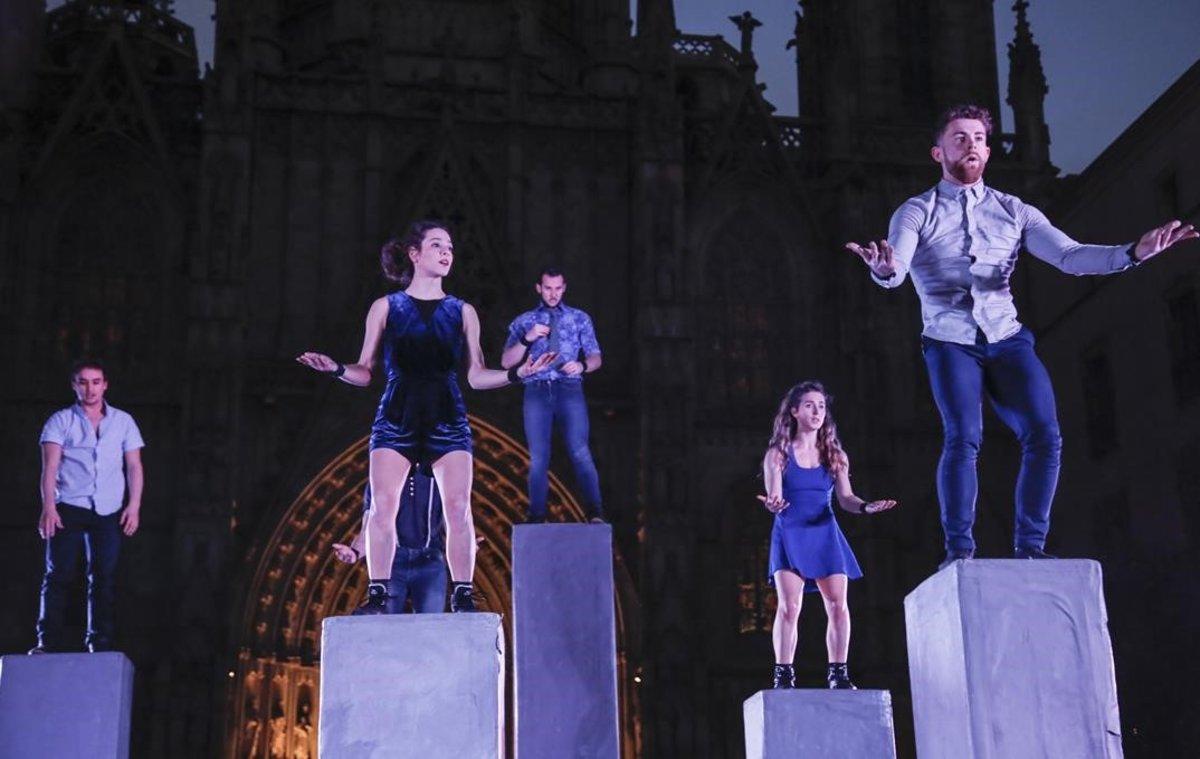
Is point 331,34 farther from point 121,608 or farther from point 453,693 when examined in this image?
point 453,693

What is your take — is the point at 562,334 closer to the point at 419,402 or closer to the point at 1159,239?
the point at 419,402

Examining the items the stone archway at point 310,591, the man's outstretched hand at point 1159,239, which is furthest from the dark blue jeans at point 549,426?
the stone archway at point 310,591

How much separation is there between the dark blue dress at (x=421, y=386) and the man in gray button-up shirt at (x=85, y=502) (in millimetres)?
2782

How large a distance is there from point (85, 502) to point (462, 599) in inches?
138

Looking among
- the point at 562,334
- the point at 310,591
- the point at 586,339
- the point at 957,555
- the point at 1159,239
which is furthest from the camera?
the point at 310,591

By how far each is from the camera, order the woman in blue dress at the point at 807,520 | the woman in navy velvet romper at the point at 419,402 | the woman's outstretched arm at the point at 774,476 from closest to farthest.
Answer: the woman in navy velvet romper at the point at 419,402 < the woman in blue dress at the point at 807,520 < the woman's outstretched arm at the point at 774,476

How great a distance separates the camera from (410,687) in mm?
7168

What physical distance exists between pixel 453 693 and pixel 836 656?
3149 millimetres

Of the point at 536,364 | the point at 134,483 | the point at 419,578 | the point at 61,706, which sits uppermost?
the point at 536,364

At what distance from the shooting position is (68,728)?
8977 millimetres

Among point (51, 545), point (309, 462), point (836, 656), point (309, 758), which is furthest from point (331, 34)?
point (836, 656)

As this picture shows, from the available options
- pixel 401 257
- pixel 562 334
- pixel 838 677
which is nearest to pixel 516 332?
pixel 562 334

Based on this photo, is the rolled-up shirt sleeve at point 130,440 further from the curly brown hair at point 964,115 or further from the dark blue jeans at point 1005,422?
the curly brown hair at point 964,115

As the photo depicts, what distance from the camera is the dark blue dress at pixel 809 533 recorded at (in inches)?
372
